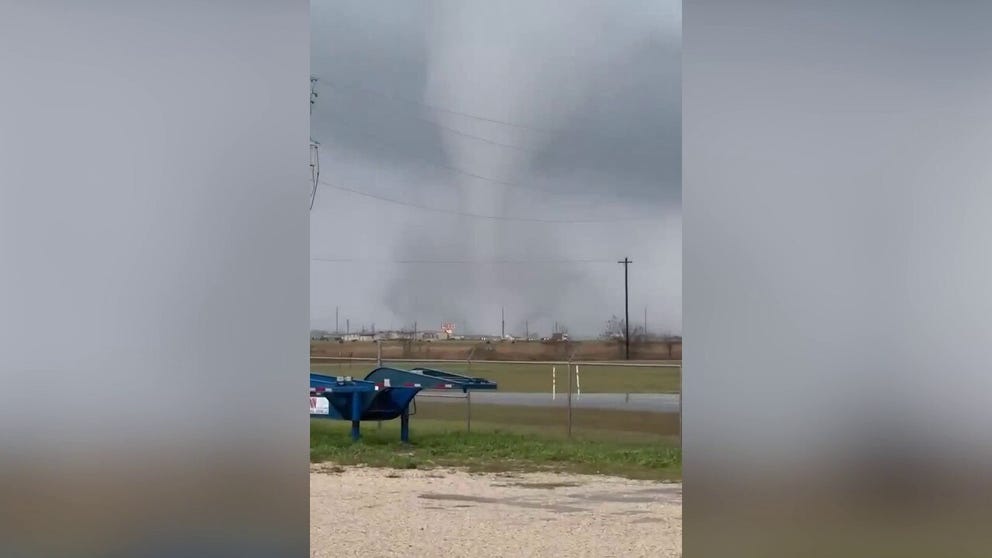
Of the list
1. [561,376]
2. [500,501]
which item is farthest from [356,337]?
[561,376]

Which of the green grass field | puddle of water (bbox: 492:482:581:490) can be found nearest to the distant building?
the green grass field

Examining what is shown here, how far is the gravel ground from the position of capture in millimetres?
4098

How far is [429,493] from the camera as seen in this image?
5605mm

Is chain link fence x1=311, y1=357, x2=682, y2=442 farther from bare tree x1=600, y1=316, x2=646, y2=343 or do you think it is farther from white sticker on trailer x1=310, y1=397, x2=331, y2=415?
bare tree x1=600, y1=316, x2=646, y2=343

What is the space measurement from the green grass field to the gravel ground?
7740mm

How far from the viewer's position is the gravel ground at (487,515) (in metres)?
4.10

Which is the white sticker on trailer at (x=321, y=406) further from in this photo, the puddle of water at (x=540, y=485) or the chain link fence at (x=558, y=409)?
the puddle of water at (x=540, y=485)

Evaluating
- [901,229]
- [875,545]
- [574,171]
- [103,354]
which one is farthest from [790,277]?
[574,171]

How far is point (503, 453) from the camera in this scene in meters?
7.32

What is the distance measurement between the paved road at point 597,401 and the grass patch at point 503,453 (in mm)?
2916

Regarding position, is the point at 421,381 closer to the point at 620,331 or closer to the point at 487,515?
the point at 487,515

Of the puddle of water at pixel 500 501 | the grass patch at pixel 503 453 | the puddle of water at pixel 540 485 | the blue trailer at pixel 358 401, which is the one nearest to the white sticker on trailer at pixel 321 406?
the blue trailer at pixel 358 401

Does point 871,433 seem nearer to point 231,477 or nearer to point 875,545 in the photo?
point 875,545

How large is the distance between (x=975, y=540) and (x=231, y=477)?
2139 millimetres
